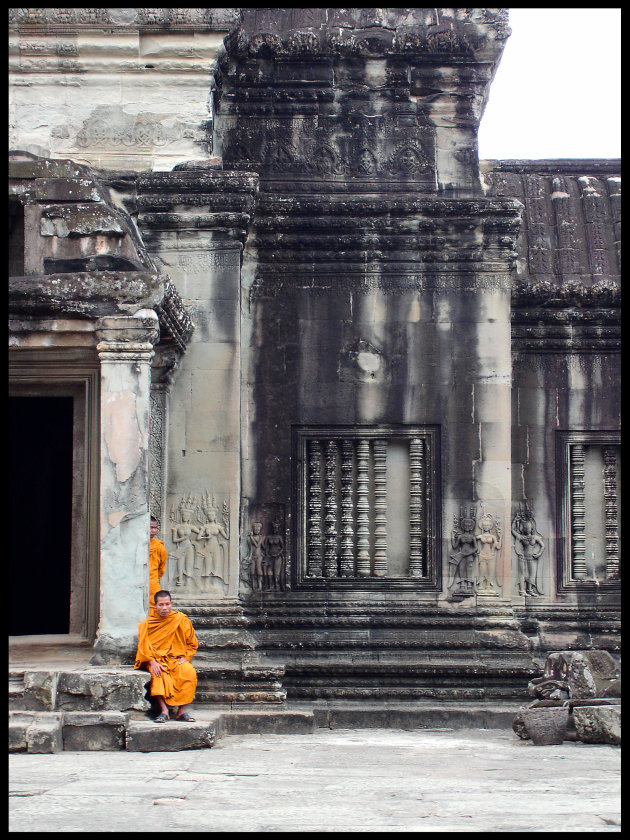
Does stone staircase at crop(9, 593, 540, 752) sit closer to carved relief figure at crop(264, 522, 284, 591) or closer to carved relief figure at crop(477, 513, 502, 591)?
carved relief figure at crop(264, 522, 284, 591)

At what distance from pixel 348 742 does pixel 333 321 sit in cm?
435

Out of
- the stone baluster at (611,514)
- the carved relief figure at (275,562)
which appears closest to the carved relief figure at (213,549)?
the carved relief figure at (275,562)

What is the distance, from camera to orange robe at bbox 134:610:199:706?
9688mm

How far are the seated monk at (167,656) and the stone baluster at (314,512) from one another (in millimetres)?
2085

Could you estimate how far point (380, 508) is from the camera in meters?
12.3

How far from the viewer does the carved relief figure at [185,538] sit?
1171 centimetres

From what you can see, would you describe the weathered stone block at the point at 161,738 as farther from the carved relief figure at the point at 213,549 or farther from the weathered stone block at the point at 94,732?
the carved relief figure at the point at 213,549

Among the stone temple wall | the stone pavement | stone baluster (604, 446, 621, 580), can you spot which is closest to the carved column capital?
the stone temple wall

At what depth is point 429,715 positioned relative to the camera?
1141 cm

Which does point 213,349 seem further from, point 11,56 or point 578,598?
point 578,598

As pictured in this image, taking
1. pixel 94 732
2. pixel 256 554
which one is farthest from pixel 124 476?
pixel 256 554

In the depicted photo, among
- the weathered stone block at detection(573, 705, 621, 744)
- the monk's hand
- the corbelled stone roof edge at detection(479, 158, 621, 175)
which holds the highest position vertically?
the corbelled stone roof edge at detection(479, 158, 621, 175)

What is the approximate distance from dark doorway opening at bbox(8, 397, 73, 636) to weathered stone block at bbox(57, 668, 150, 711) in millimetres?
4504

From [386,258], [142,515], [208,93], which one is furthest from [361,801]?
[208,93]
